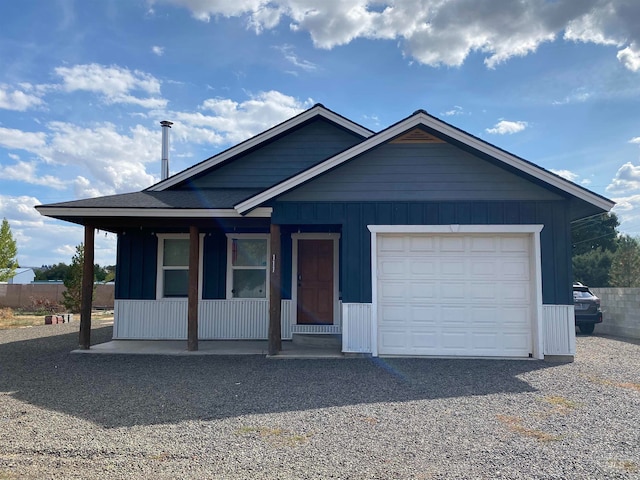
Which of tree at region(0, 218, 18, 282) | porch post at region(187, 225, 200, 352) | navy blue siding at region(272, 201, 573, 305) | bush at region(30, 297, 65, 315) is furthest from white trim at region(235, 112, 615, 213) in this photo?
tree at region(0, 218, 18, 282)

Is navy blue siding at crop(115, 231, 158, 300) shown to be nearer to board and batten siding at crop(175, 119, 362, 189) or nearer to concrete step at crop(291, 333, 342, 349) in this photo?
board and batten siding at crop(175, 119, 362, 189)

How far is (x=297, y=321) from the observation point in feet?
34.8

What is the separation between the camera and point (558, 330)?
27.3 feet

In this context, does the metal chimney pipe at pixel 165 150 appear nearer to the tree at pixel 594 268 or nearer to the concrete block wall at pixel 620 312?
the concrete block wall at pixel 620 312

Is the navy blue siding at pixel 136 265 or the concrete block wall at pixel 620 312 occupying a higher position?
the navy blue siding at pixel 136 265

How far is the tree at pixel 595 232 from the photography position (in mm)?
29672

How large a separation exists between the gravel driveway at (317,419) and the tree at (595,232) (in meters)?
24.9

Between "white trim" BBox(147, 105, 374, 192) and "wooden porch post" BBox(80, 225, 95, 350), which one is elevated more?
"white trim" BBox(147, 105, 374, 192)

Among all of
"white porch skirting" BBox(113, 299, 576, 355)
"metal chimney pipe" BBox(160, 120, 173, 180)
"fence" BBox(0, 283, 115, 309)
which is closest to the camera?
"white porch skirting" BBox(113, 299, 576, 355)

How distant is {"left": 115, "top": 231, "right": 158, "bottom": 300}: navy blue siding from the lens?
1071cm

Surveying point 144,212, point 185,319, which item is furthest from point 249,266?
point 144,212

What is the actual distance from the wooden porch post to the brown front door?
4389 millimetres

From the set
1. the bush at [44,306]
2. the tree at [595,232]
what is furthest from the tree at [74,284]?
the tree at [595,232]

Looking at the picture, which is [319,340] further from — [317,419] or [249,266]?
[317,419]
